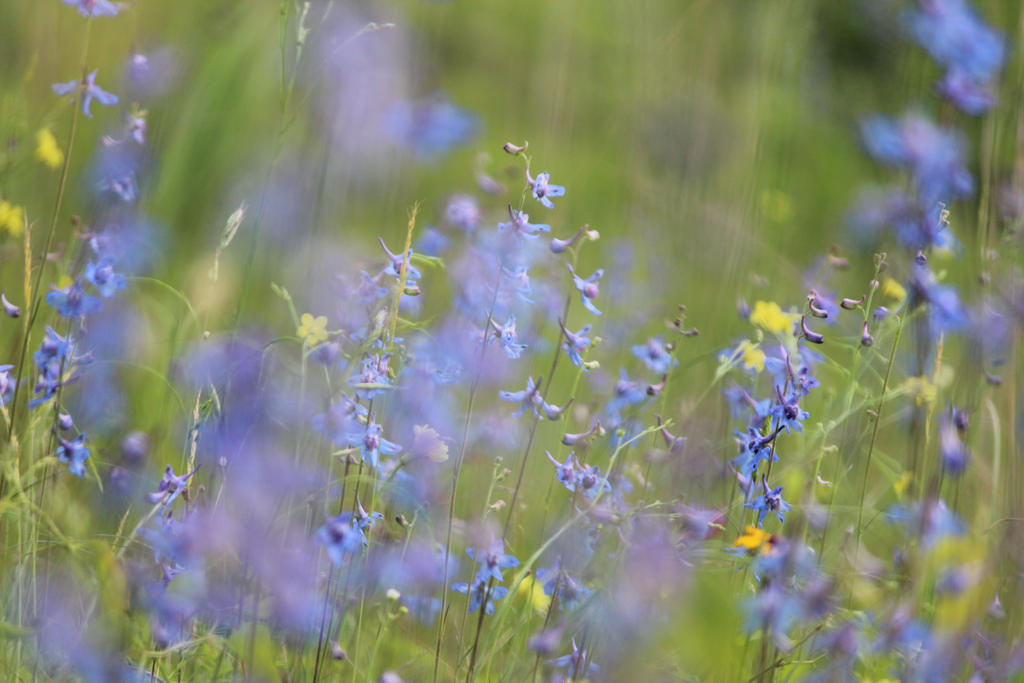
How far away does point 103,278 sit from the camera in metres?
1.07

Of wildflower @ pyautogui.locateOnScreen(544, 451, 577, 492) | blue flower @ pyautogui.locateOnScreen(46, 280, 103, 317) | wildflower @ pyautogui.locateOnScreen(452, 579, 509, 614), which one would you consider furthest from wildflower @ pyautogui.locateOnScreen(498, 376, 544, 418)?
blue flower @ pyautogui.locateOnScreen(46, 280, 103, 317)

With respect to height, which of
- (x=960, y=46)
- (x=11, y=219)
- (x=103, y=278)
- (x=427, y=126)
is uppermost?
(x=427, y=126)

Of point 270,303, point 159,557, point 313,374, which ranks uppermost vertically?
point 270,303

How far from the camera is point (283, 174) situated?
1.67m

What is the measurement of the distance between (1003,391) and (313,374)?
0.78 meters

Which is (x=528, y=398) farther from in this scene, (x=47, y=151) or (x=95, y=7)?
(x=47, y=151)

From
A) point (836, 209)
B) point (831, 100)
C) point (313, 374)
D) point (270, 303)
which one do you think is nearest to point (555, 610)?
point (313, 374)

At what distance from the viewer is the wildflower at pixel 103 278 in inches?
41.9

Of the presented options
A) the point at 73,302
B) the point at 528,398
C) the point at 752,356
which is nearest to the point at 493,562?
the point at 528,398

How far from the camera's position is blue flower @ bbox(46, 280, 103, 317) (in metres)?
1.03

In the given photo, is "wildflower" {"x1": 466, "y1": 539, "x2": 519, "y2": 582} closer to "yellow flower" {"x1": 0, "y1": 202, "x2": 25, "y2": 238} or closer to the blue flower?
the blue flower

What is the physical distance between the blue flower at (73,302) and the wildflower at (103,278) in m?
0.03

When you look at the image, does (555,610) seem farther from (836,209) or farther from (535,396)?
(836,209)

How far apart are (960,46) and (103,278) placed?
1.05 meters
